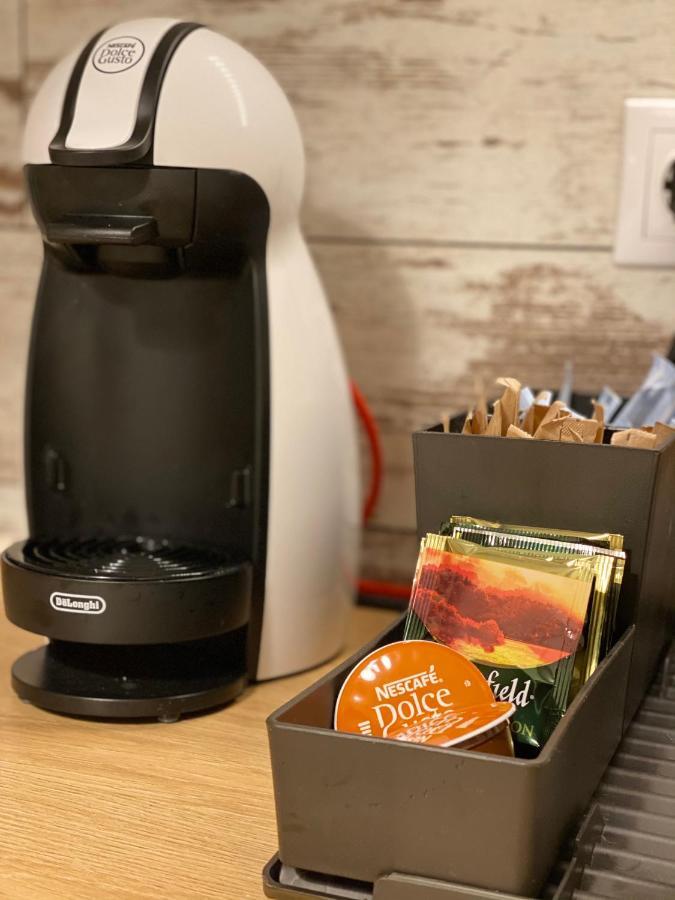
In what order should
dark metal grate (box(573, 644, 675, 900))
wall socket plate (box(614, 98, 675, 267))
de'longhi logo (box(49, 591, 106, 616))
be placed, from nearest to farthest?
1. dark metal grate (box(573, 644, 675, 900))
2. de'longhi logo (box(49, 591, 106, 616))
3. wall socket plate (box(614, 98, 675, 267))

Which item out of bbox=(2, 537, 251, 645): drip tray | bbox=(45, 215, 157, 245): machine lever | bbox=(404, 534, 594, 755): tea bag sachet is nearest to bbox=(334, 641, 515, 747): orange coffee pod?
bbox=(404, 534, 594, 755): tea bag sachet

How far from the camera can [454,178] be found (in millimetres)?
972

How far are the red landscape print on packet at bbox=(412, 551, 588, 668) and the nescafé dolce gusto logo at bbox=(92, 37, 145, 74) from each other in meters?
0.39

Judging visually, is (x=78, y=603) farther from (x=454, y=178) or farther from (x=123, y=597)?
(x=454, y=178)

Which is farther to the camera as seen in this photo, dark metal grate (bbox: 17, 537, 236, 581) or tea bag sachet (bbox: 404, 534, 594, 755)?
dark metal grate (bbox: 17, 537, 236, 581)

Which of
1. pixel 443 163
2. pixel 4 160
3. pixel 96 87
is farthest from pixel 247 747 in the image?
pixel 4 160

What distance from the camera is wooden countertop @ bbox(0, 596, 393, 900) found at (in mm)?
531

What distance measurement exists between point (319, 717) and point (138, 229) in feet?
1.14

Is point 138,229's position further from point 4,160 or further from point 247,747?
point 4,160

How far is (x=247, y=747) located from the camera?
705 mm

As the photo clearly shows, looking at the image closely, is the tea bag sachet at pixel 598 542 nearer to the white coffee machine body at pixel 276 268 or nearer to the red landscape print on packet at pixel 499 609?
the red landscape print on packet at pixel 499 609

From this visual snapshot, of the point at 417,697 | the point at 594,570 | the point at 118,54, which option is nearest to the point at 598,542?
the point at 594,570

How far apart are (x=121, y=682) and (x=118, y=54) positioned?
42 centimetres

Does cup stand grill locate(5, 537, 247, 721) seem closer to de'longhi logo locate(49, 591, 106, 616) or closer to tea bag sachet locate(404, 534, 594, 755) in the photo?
de'longhi logo locate(49, 591, 106, 616)
